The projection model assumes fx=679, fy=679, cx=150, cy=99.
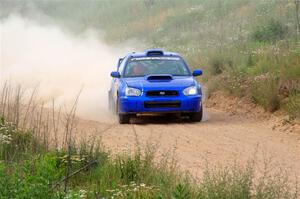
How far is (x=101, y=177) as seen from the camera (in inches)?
324

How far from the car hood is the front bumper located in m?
0.27

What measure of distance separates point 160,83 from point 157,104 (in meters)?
0.53

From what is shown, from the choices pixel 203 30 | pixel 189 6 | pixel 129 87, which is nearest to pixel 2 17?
pixel 189 6

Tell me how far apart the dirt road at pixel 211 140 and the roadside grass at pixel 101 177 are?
0.80 meters

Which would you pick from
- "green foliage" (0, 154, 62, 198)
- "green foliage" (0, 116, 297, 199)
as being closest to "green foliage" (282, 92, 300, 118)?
"green foliage" (0, 116, 297, 199)

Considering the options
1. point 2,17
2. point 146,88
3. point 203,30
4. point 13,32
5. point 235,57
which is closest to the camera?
point 146,88

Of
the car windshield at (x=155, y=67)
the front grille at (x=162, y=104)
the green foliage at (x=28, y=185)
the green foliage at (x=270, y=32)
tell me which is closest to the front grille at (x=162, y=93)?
the front grille at (x=162, y=104)

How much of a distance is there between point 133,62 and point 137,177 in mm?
8351

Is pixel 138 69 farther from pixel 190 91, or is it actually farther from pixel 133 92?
pixel 190 91

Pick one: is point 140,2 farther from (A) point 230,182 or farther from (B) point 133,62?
(A) point 230,182

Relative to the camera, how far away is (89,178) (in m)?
8.28

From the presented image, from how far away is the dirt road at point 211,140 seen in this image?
1041 centimetres

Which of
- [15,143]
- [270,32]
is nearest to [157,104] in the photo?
[15,143]

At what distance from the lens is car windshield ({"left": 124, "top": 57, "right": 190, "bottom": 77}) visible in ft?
52.7
